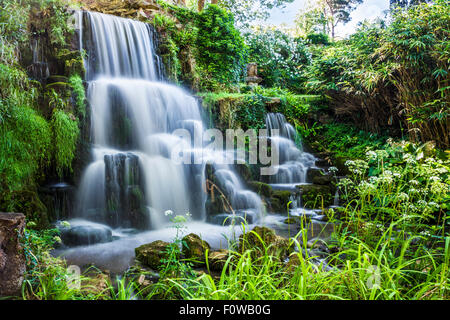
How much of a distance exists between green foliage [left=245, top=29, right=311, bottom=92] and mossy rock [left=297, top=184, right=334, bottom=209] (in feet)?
23.3

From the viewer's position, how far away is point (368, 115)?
6938mm

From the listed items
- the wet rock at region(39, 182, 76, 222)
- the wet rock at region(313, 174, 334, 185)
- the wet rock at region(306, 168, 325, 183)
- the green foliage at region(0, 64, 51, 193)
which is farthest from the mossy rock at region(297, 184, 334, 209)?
the green foliage at region(0, 64, 51, 193)

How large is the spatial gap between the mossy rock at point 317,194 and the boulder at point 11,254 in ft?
15.6

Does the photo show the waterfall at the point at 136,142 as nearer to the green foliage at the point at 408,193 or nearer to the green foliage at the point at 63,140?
the green foliage at the point at 63,140

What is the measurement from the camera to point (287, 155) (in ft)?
23.1

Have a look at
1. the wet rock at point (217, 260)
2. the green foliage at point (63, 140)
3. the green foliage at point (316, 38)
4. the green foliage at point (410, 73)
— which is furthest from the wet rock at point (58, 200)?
the green foliage at point (316, 38)

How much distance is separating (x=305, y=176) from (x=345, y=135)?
2114 mm

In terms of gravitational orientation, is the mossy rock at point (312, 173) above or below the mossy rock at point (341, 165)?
below

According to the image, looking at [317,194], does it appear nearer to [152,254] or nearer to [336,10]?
[152,254]

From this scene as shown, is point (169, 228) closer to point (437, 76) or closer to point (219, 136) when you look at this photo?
point (219, 136)

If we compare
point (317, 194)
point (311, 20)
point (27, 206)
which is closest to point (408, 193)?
point (317, 194)

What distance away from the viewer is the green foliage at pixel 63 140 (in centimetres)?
409

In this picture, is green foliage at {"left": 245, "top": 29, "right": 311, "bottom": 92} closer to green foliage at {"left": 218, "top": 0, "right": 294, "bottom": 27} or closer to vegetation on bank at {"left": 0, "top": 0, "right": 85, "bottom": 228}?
green foliage at {"left": 218, "top": 0, "right": 294, "bottom": 27}
